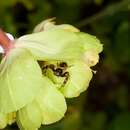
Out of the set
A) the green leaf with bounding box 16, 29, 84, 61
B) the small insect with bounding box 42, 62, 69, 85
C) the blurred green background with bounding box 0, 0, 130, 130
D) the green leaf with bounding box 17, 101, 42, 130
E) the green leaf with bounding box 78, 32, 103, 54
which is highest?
the green leaf with bounding box 16, 29, 84, 61

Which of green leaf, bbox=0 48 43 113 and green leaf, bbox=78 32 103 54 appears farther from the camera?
green leaf, bbox=78 32 103 54

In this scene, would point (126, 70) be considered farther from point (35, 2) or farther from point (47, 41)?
point (47, 41)

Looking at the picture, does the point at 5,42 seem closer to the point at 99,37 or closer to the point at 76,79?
the point at 76,79

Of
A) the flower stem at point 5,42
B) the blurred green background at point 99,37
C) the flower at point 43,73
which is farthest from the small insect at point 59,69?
the blurred green background at point 99,37

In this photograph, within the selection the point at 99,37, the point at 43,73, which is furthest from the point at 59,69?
the point at 99,37

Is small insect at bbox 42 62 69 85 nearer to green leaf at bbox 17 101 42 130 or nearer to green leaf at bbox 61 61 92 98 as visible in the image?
green leaf at bbox 61 61 92 98

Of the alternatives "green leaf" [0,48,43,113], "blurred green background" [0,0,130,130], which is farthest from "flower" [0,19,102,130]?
"blurred green background" [0,0,130,130]

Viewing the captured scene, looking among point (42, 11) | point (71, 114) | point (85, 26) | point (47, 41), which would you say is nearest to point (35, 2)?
point (42, 11)

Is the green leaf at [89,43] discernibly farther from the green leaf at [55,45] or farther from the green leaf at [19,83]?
the green leaf at [19,83]
